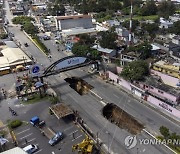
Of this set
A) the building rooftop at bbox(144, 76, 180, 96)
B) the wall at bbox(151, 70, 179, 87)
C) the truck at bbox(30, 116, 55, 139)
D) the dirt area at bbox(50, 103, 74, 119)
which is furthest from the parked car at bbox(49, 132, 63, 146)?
the wall at bbox(151, 70, 179, 87)

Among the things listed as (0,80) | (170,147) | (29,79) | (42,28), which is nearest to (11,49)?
(0,80)

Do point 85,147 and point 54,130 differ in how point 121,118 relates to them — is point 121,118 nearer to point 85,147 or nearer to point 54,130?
point 85,147

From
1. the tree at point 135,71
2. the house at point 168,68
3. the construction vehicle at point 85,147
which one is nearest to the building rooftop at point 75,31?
the house at point 168,68

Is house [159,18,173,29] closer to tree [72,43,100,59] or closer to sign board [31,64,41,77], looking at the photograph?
tree [72,43,100,59]

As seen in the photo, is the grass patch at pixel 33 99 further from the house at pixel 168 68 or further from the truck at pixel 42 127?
the house at pixel 168 68

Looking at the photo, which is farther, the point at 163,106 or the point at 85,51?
the point at 85,51

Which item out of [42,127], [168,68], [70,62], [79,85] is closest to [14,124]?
[42,127]
